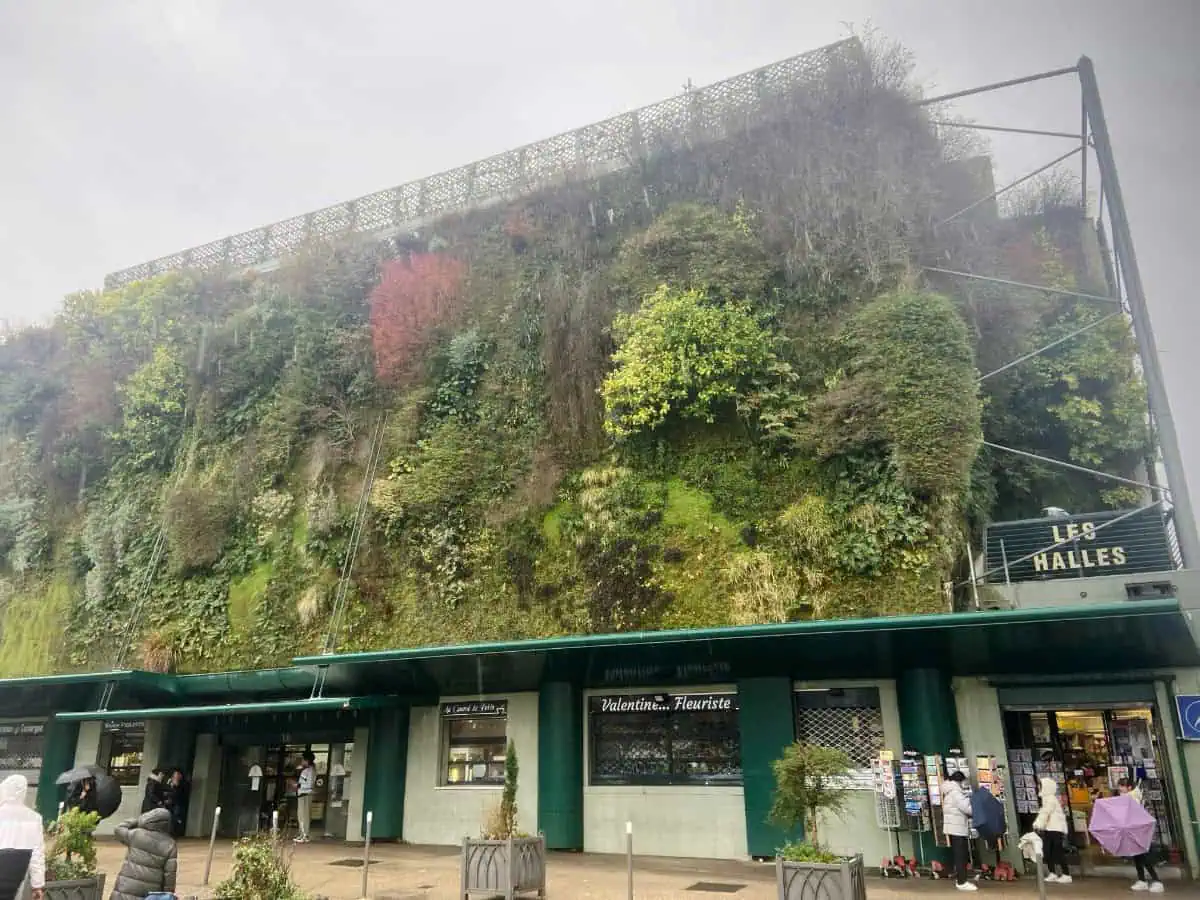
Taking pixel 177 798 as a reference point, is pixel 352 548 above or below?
above

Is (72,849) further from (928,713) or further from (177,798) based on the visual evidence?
(928,713)

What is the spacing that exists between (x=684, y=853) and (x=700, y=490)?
6.57 metres

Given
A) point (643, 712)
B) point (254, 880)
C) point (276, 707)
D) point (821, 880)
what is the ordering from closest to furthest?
1. point (254, 880)
2. point (821, 880)
3. point (276, 707)
4. point (643, 712)

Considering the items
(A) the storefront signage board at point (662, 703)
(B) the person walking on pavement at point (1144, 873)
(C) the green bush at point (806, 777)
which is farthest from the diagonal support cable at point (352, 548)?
(B) the person walking on pavement at point (1144, 873)

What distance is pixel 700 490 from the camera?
16703 millimetres

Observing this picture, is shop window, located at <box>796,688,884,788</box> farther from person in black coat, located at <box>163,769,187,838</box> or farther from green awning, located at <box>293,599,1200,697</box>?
person in black coat, located at <box>163,769,187,838</box>

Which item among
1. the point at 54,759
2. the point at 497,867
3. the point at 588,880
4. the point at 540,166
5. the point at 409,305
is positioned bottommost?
the point at 588,880

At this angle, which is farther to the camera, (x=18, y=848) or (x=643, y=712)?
(x=643, y=712)

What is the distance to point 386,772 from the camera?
54.9 ft

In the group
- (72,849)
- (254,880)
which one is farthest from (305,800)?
(254,880)

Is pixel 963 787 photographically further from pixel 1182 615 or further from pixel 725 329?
pixel 725 329

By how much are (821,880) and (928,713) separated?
541cm

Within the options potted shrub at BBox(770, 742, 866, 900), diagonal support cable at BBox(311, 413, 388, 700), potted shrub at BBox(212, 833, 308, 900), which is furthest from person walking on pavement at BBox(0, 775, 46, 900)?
diagonal support cable at BBox(311, 413, 388, 700)

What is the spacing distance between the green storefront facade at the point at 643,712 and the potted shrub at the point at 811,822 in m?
1.48
